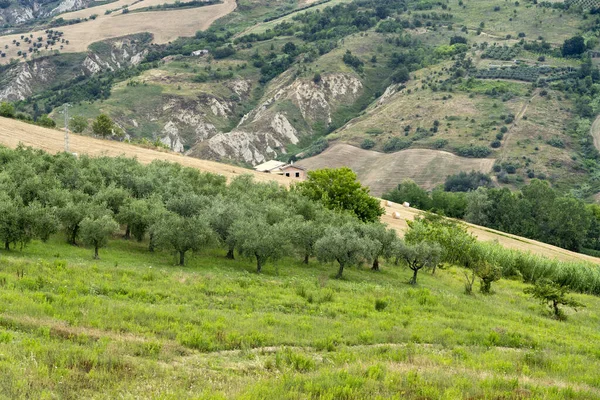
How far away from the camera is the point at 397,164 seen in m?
154

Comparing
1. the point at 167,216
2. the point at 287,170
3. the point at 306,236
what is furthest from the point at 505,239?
the point at 167,216

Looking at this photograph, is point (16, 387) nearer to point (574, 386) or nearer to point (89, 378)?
point (89, 378)

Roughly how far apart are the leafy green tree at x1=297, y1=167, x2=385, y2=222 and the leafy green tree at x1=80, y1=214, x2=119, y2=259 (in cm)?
3229

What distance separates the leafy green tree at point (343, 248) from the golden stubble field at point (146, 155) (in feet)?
113

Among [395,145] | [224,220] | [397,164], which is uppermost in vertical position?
[395,145]

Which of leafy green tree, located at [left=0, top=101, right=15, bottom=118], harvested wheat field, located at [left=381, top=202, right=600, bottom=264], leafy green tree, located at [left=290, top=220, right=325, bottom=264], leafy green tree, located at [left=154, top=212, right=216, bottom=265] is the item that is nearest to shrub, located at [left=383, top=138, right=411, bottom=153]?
harvested wheat field, located at [left=381, top=202, right=600, bottom=264]

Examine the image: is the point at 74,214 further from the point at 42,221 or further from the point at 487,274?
the point at 487,274

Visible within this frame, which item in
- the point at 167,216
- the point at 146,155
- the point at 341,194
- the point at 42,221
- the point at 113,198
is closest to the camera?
the point at 42,221

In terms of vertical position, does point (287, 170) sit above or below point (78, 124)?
below

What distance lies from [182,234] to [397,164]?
120711 millimetres

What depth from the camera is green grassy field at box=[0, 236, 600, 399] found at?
13.5 m

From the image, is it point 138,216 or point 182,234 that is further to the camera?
point 138,216

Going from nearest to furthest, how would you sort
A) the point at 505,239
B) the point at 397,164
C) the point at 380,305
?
the point at 380,305, the point at 505,239, the point at 397,164

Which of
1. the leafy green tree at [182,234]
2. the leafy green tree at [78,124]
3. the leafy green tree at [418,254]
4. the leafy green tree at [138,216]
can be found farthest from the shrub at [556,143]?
the leafy green tree at [182,234]
